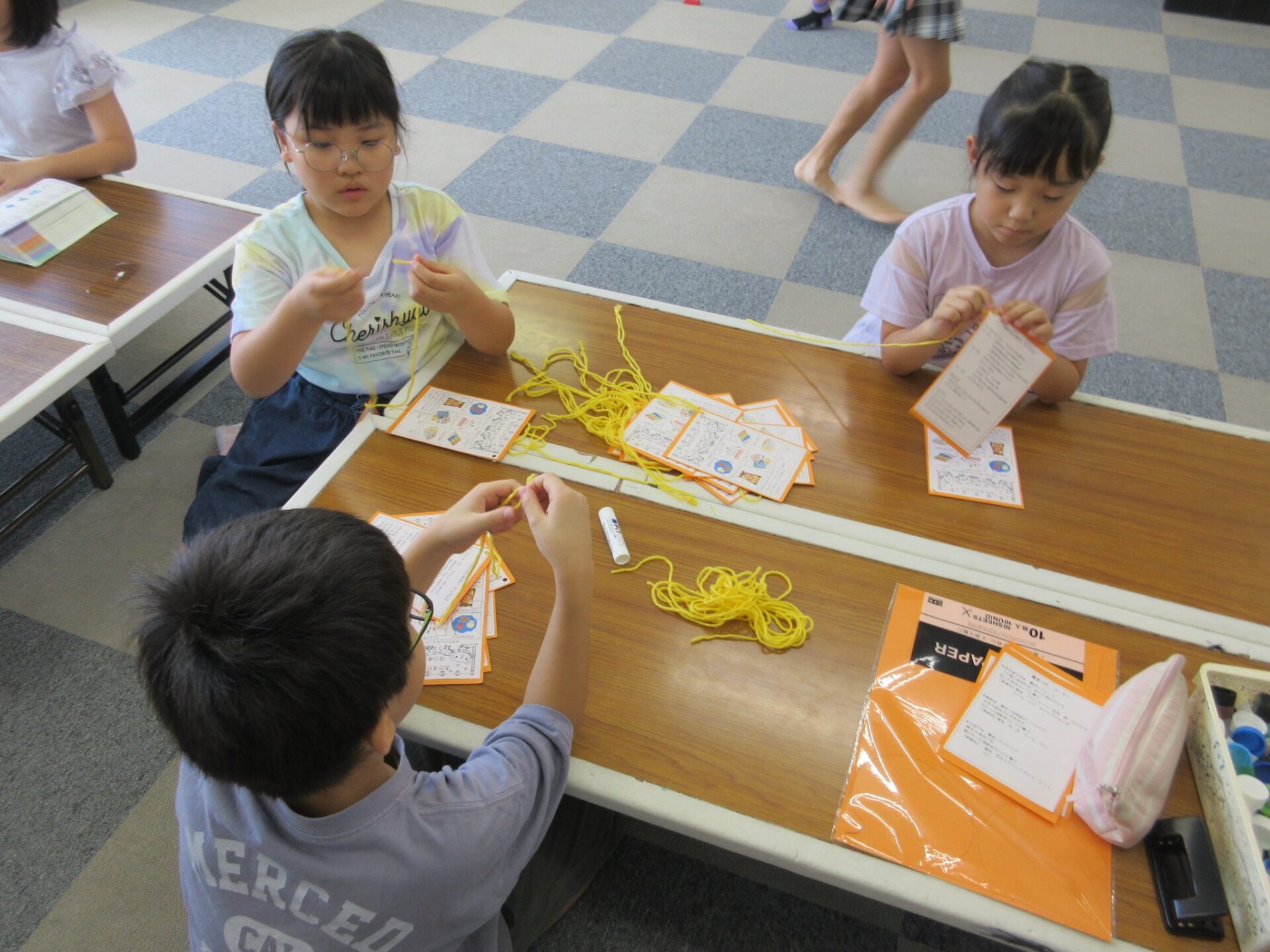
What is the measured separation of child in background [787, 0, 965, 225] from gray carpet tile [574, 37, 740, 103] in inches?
32.6

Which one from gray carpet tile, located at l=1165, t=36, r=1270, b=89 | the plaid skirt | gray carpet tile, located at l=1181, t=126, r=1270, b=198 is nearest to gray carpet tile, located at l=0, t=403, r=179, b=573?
the plaid skirt

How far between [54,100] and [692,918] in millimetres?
2421

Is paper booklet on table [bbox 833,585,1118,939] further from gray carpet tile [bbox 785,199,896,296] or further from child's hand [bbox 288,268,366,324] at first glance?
gray carpet tile [bbox 785,199,896,296]

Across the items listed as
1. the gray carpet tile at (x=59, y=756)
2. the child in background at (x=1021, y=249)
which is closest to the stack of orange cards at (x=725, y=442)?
the child in background at (x=1021, y=249)

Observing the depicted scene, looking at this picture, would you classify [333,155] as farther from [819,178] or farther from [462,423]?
[819,178]

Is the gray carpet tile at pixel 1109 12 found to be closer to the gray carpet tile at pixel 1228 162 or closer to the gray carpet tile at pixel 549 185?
the gray carpet tile at pixel 1228 162

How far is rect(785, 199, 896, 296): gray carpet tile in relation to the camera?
2.84m

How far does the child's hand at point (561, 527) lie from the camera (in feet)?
3.31

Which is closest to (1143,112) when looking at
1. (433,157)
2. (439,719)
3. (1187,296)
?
(1187,296)

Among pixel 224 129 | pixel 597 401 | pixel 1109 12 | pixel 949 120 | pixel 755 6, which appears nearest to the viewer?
pixel 597 401

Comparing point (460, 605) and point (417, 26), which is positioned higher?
point (460, 605)

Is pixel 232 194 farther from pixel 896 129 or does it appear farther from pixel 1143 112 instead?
pixel 1143 112

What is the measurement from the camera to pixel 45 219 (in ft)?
5.79

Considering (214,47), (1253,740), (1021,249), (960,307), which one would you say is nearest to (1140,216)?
(1021,249)
